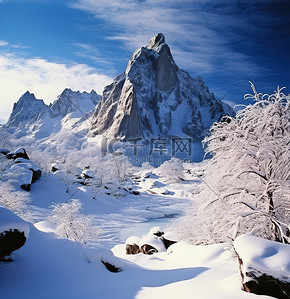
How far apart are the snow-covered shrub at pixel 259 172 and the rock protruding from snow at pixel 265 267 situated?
111 cm

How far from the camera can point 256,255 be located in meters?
4.72

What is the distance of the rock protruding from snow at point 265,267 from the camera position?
4.32 metres

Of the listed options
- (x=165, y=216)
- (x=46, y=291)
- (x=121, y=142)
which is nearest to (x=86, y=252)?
(x=46, y=291)

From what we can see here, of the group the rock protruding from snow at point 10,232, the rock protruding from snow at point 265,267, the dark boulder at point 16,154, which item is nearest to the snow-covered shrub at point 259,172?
the rock protruding from snow at point 265,267

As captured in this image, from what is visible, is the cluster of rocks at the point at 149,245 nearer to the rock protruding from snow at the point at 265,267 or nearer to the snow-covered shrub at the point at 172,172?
the rock protruding from snow at the point at 265,267

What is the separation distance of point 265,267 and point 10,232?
6.83m

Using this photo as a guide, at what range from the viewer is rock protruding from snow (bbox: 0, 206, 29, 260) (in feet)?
20.0

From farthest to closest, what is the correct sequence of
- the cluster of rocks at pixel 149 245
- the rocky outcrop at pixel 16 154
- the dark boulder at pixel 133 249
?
the rocky outcrop at pixel 16 154
the dark boulder at pixel 133 249
the cluster of rocks at pixel 149 245

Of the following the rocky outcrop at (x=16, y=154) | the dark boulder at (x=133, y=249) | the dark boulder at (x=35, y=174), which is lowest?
the dark boulder at (x=133, y=249)

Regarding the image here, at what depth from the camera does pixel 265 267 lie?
451 cm

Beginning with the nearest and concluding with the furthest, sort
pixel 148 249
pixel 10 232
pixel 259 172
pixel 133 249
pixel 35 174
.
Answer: pixel 10 232 → pixel 259 172 → pixel 148 249 → pixel 133 249 → pixel 35 174

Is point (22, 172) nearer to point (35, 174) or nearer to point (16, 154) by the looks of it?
point (35, 174)

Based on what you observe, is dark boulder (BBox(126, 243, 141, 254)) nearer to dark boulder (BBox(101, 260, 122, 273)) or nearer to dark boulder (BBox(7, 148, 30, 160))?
dark boulder (BBox(101, 260, 122, 273))

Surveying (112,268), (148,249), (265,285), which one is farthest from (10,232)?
(148,249)
